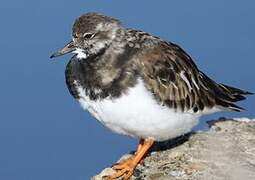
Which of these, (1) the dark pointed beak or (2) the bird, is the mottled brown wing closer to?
(2) the bird

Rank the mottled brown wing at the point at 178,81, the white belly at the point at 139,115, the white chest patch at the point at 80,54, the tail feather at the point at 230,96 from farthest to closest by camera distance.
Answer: the tail feather at the point at 230,96 → the white chest patch at the point at 80,54 → the mottled brown wing at the point at 178,81 → the white belly at the point at 139,115

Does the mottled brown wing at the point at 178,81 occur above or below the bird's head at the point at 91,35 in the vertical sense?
below

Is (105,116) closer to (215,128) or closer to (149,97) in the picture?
(149,97)

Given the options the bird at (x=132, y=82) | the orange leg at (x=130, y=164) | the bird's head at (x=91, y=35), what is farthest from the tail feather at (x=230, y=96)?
the bird's head at (x=91, y=35)

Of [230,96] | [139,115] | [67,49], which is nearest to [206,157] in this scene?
[230,96]

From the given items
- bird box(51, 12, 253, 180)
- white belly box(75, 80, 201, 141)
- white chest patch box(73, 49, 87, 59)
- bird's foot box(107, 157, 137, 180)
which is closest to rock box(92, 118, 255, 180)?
bird's foot box(107, 157, 137, 180)

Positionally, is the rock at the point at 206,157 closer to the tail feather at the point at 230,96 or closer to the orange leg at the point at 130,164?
the orange leg at the point at 130,164
